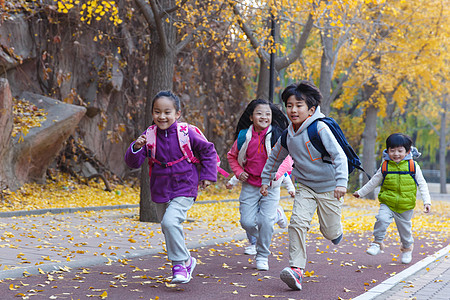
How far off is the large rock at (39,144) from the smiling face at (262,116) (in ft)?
28.6

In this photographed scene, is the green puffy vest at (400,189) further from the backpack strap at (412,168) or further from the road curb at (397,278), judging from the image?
the road curb at (397,278)

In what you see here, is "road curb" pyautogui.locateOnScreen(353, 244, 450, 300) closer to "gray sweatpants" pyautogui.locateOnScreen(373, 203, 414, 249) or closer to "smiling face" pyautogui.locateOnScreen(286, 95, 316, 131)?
"gray sweatpants" pyautogui.locateOnScreen(373, 203, 414, 249)

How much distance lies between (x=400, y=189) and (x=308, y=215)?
231cm

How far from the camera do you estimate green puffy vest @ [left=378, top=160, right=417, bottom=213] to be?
24.9 ft

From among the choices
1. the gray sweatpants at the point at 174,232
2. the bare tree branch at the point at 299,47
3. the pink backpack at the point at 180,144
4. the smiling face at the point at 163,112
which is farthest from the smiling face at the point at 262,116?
the bare tree branch at the point at 299,47

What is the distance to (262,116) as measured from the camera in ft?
22.9

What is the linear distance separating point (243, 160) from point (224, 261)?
4.08 ft

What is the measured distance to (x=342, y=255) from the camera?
8227 millimetres

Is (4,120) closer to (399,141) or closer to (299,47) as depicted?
(299,47)

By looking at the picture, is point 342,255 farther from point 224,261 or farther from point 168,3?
point 168,3

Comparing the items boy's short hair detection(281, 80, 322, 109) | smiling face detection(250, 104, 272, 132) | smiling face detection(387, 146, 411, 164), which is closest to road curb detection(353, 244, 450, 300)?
smiling face detection(387, 146, 411, 164)

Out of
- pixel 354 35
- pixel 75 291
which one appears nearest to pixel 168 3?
pixel 75 291

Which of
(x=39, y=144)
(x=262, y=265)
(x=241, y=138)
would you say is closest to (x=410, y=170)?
(x=241, y=138)

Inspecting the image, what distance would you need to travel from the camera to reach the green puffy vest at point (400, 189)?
7.59m
